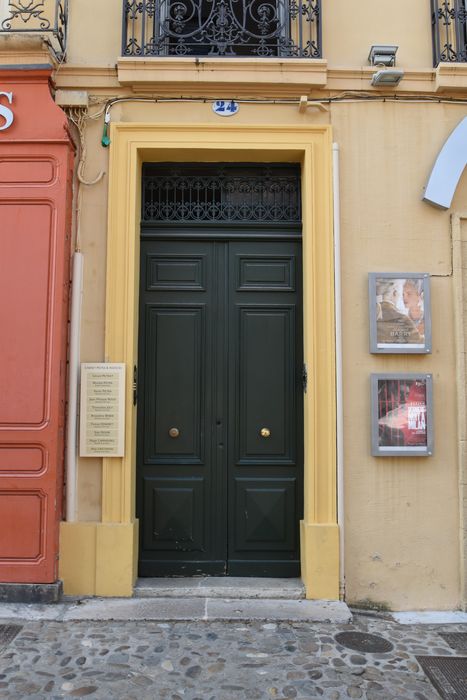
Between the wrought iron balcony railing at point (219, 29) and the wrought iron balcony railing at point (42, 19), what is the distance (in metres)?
0.56

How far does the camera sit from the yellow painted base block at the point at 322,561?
5.04 m

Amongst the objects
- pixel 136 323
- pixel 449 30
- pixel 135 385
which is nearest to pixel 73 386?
pixel 135 385

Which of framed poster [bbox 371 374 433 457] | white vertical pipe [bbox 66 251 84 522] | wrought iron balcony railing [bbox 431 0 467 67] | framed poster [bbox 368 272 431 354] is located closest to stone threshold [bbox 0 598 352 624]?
white vertical pipe [bbox 66 251 84 522]

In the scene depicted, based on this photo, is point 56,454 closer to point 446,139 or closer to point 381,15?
point 446,139

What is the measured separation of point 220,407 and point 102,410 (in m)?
1.03

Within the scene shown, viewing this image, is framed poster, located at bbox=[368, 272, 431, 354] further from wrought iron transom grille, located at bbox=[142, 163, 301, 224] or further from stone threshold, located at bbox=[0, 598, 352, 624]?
stone threshold, located at bbox=[0, 598, 352, 624]

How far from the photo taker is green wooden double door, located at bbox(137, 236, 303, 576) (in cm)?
543

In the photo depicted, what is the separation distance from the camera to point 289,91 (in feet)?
17.9

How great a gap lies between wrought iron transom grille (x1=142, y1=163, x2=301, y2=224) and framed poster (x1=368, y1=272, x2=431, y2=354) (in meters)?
1.05

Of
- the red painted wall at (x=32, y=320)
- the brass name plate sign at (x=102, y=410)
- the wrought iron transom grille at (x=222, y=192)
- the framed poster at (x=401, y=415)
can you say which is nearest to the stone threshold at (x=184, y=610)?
the red painted wall at (x=32, y=320)

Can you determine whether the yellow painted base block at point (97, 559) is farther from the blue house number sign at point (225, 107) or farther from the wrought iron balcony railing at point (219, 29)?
the wrought iron balcony railing at point (219, 29)

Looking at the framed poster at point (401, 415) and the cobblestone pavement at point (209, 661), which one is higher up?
the framed poster at point (401, 415)

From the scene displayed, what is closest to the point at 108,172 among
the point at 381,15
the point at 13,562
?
the point at 381,15

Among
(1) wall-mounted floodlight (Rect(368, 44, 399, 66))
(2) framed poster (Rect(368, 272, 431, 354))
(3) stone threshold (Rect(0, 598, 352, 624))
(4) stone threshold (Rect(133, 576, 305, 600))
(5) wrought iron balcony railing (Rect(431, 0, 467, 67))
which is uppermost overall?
(5) wrought iron balcony railing (Rect(431, 0, 467, 67))
